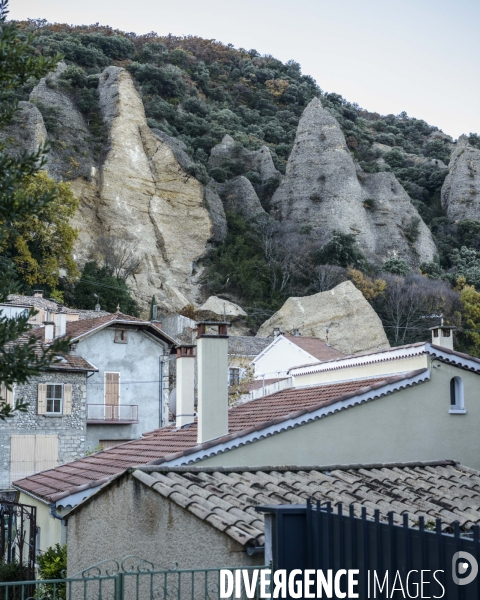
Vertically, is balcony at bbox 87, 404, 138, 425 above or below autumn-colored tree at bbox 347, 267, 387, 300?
below

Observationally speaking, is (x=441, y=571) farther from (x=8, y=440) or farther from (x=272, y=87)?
(x=272, y=87)

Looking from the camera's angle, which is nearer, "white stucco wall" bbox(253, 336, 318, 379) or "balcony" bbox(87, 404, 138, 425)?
"balcony" bbox(87, 404, 138, 425)

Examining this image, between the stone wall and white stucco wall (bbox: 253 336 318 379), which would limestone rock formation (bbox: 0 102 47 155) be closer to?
white stucco wall (bbox: 253 336 318 379)

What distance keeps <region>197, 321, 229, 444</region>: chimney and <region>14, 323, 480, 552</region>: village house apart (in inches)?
0.6

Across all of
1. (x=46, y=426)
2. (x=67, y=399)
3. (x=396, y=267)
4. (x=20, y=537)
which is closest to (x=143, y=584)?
(x=20, y=537)

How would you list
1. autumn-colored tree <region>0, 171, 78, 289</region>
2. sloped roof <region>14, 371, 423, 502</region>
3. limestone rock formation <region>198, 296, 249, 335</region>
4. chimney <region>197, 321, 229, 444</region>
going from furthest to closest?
limestone rock formation <region>198, 296, 249, 335</region>, autumn-colored tree <region>0, 171, 78, 289</region>, chimney <region>197, 321, 229, 444</region>, sloped roof <region>14, 371, 423, 502</region>

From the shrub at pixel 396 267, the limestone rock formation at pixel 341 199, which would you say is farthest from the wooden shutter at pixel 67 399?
the limestone rock formation at pixel 341 199

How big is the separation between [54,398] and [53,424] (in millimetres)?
994

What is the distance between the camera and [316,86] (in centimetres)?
9838

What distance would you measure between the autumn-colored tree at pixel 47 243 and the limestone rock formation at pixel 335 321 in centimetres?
1325

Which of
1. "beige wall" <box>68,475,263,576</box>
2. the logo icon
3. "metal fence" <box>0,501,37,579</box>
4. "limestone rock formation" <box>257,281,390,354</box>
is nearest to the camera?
the logo icon

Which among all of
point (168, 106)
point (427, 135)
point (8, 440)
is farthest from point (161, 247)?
point (427, 135)

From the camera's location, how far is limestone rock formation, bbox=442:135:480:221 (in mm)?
77188

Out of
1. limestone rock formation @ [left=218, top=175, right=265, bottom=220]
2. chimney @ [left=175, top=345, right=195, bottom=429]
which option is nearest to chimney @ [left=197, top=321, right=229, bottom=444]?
chimney @ [left=175, top=345, right=195, bottom=429]
